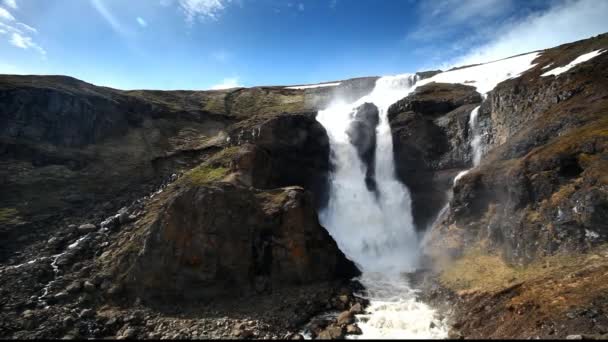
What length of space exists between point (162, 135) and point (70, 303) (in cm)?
3290

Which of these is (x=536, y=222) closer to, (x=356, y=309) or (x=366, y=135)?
(x=356, y=309)

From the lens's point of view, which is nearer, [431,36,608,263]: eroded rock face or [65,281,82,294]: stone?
[431,36,608,263]: eroded rock face

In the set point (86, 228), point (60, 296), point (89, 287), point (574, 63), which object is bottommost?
point (60, 296)

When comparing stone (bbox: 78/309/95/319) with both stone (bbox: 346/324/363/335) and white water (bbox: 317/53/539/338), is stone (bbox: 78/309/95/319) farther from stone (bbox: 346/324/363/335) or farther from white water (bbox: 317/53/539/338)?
white water (bbox: 317/53/539/338)

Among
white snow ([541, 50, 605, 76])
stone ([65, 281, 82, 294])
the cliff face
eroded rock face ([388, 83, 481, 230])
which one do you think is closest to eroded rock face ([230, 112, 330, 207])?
eroded rock face ([388, 83, 481, 230])

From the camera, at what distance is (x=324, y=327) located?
20781mm

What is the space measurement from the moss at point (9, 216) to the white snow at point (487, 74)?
57.3 meters

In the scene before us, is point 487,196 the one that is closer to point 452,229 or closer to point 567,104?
point 452,229

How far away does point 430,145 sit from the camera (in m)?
43.4

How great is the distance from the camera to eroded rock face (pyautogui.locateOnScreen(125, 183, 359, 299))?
Result: 2458cm

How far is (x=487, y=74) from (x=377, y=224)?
3977cm

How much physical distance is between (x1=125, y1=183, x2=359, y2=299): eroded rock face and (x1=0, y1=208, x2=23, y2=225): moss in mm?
13993

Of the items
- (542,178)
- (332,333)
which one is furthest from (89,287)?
(542,178)

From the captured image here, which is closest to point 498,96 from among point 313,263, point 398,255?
point 398,255
